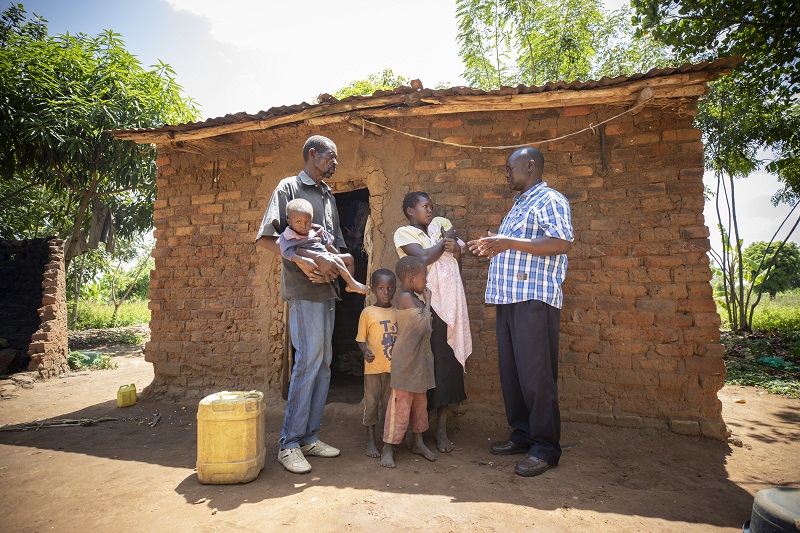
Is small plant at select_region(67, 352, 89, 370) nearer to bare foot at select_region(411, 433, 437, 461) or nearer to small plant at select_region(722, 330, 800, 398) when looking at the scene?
bare foot at select_region(411, 433, 437, 461)

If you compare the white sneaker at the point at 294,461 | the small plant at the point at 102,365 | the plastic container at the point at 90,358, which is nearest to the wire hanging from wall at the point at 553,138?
the white sneaker at the point at 294,461

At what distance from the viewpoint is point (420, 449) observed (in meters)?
3.12

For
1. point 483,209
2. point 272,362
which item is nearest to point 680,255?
point 483,209

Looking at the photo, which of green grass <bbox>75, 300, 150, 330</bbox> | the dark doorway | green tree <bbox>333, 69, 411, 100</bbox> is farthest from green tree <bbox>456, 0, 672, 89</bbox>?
green grass <bbox>75, 300, 150, 330</bbox>

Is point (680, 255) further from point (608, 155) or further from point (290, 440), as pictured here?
point (290, 440)

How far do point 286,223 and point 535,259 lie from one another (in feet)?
5.60

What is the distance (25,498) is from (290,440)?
1517mm

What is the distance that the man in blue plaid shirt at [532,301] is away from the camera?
110 inches

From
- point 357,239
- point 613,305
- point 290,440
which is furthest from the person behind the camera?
point 357,239

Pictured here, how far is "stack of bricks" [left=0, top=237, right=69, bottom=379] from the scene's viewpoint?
Answer: 22.6ft

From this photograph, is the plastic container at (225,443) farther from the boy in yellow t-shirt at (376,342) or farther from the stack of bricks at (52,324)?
the stack of bricks at (52,324)

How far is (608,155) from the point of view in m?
3.72

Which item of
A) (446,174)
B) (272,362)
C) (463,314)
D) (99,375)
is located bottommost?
(99,375)

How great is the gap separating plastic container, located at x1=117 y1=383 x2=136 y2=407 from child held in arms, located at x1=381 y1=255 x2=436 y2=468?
327cm
